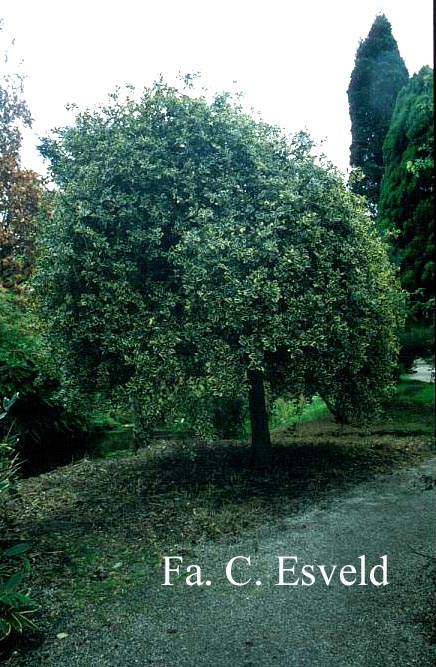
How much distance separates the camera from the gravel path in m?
4.35

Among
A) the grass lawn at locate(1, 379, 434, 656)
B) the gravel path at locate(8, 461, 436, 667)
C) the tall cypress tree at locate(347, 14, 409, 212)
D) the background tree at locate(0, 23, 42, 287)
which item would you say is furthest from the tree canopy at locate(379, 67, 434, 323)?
the background tree at locate(0, 23, 42, 287)

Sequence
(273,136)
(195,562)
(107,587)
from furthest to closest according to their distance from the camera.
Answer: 1. (273,136)
2. (195,562)
3. (107,587)

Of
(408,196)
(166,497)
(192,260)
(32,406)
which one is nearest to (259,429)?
(166,497)

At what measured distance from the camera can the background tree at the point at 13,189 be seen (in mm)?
20672

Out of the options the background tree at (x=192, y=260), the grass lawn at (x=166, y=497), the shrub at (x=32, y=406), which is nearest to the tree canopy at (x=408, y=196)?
the grass lawn at (x=166, y=497)

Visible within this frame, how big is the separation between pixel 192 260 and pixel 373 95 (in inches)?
667

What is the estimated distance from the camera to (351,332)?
8.23 metres

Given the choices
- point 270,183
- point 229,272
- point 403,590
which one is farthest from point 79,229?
point 403,590

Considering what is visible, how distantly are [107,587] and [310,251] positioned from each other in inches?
195

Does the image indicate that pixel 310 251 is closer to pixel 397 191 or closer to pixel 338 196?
pixel 338 196

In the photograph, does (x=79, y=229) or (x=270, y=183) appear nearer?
(x=79, y=229)

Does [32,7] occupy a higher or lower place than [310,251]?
higher

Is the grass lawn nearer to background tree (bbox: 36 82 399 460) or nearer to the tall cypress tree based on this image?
background tree (bbox: 36 82 399 460)

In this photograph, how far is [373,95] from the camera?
21297mm
